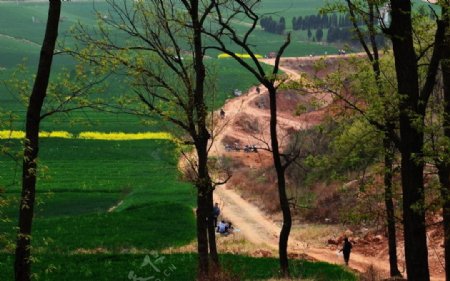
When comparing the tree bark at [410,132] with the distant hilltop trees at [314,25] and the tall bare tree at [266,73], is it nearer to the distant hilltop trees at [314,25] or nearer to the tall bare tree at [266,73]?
the tall bare tree at [266,73]

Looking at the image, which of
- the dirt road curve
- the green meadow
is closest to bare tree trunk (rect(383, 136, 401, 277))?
the green meadow

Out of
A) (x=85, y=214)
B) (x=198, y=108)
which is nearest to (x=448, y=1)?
(x=198, y=108)

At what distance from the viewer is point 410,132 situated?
11305 mm

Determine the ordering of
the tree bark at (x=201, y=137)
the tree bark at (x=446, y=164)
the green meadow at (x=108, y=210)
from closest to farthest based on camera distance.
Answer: the tree bark at (x=446, y=164) < the tree bark at (x=201, y=137) < the green meadow at (x=108, y=210)

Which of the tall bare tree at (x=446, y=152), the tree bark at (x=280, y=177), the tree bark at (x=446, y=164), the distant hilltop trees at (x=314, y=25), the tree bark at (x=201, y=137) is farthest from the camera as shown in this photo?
the distant hilltop trees at (x=314, y=25)

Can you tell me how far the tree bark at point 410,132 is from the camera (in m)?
11.1

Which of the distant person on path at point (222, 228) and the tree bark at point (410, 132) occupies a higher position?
the tree bark at point (410, 132)

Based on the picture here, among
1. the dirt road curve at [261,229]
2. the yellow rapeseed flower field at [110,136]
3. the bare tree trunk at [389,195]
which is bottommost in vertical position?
Answer: the dirt road curve at [261,229]

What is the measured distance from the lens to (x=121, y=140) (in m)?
59.2

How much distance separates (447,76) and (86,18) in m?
150

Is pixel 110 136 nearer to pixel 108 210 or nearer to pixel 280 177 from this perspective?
pixel 108 210

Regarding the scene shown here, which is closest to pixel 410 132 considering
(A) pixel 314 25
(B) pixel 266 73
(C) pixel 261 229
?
(B) pixel 266 73

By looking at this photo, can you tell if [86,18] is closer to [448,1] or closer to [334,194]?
[334,194]

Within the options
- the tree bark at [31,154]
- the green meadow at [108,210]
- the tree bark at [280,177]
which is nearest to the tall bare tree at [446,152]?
the tree bark at [280,177]
